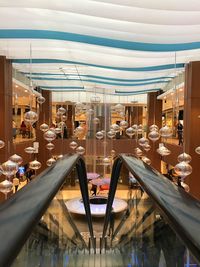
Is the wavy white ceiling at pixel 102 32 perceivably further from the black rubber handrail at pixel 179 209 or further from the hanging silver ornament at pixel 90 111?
the hanging silver ornament at pixel 90 111

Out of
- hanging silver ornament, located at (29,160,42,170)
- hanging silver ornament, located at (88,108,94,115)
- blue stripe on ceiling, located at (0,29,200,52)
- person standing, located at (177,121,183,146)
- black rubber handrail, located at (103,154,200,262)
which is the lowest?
hanging silver ornament, located at (29,160,42,170)

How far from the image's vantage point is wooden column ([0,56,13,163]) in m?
9.77

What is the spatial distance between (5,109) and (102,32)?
184 inches

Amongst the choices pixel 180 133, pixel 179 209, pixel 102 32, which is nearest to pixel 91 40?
pixel 102 32

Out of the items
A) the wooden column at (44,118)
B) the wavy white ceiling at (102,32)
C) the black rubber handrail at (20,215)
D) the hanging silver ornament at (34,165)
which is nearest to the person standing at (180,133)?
the wavy white ceiling at (102,32)

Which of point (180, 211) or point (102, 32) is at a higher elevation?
point (102, 32)

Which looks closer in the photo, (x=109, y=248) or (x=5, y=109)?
(x=109, y=248)

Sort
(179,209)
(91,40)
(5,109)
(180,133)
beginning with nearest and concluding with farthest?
1. (179,209)
2. (91,40)
3. (5,109)
4. (180,133)

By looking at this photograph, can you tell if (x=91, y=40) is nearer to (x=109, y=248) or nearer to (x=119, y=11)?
(x=119, y=11)

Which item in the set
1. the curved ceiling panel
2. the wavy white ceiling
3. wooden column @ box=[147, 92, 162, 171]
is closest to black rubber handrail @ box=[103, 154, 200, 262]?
the wavy white ceiling

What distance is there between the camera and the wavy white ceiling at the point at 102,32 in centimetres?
511

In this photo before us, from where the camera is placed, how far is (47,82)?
1509 centimetres

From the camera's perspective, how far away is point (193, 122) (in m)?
10.1

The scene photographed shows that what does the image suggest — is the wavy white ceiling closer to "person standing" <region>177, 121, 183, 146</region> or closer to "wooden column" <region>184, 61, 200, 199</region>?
"wooden column" <region>184, 61, 200, 199</region>
